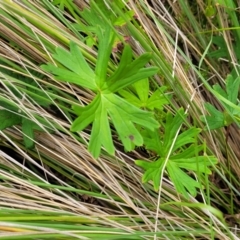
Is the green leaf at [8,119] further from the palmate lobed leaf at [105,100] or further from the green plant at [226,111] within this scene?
the green plant at [226,111]

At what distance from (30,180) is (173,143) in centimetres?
38

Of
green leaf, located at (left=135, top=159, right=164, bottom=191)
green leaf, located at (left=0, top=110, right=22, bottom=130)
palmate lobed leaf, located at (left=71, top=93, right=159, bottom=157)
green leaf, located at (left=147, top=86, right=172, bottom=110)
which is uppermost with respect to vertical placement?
green leaf, located at (left=0, top=110, right=22, bottom=130)

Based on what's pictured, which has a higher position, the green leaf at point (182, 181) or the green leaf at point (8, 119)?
the green leaf at point (8, 119)

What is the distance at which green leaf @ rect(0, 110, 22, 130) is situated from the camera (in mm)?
1118

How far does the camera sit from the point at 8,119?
1131 millimetres

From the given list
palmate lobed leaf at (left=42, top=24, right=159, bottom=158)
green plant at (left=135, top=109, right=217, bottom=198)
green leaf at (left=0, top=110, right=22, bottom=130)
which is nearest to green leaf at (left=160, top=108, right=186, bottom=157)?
green plant at (left=135, top=109, right=217, bottom=198)

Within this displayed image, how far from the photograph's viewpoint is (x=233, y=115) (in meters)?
1.07

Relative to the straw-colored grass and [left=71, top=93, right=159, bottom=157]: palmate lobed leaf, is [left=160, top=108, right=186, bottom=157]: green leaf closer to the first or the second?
the straw-colored grass

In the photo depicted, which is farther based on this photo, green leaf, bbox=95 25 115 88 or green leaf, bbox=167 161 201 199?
green leaf, bbox=167 161 201 199

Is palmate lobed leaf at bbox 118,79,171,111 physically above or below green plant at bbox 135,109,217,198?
above

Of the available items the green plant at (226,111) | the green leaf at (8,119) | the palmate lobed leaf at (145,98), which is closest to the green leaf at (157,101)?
the palmate lobed leaf at (145,98)

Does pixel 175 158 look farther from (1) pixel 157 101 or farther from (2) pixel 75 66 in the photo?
(2) pixel 75 66

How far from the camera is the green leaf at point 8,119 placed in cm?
112

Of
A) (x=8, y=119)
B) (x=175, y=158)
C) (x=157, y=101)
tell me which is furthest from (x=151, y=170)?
(x=8, y=119)
